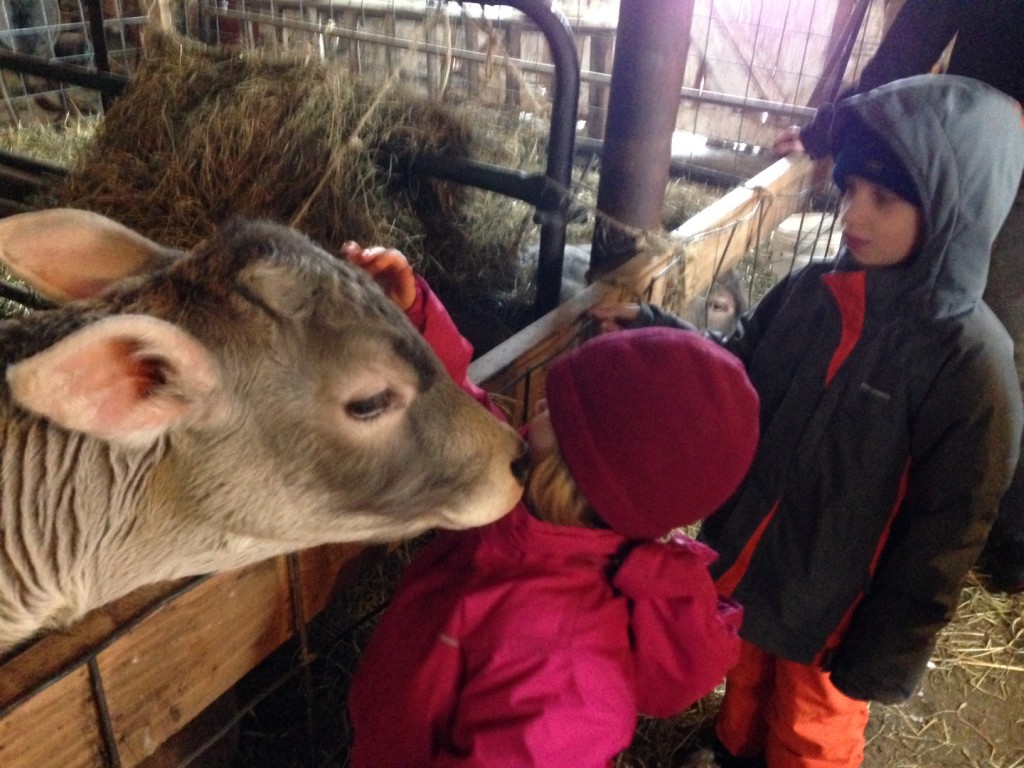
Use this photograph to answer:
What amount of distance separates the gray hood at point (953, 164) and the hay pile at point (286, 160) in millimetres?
1969

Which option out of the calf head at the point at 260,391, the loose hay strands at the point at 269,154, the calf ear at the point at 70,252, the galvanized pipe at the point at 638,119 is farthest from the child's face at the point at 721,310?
the calf ear at the point at 70,252

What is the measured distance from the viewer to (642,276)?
287 centimetres

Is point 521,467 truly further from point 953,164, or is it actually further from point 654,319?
point 953,164

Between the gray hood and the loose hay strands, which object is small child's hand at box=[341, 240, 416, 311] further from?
the loose hay strands

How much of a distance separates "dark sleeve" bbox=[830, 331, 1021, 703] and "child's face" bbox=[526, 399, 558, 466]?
3.37ft

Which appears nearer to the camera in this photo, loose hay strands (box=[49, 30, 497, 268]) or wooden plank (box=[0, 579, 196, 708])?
wooden plank (box=[0, 579, 196, 708])

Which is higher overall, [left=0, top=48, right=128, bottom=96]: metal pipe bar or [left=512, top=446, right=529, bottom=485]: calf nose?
[left=0, top=48, right=128, bottom=96]: metal pipe bar

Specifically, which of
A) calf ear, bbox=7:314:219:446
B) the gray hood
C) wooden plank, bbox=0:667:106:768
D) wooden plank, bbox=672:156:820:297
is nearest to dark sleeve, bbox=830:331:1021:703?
the gray hood

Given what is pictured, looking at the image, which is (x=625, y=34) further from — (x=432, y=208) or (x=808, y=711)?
(x=808, y=711)

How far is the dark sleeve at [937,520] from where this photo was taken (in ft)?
6.44

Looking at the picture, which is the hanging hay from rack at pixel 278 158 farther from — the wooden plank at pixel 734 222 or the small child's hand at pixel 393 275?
the small child's hand at pixel 393 275

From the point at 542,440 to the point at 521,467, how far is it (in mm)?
100

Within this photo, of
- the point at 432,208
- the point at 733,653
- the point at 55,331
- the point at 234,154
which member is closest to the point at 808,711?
the point at 733,653

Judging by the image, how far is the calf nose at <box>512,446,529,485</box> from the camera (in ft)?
5.36
